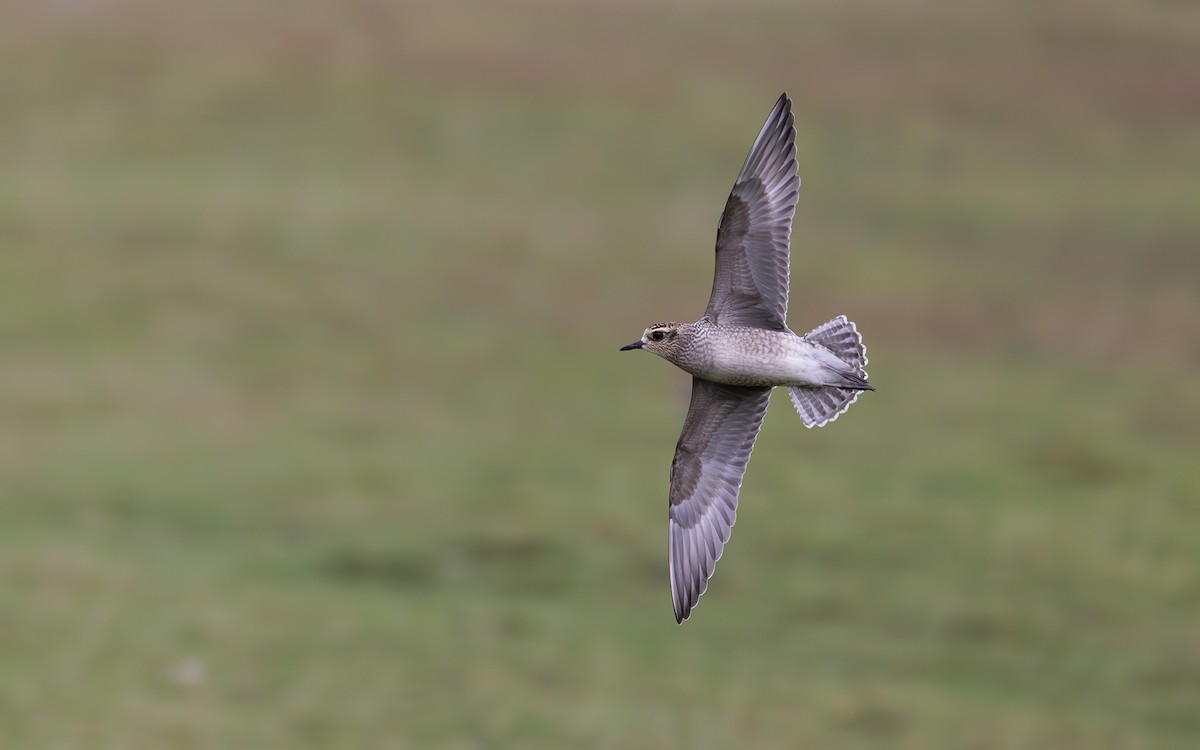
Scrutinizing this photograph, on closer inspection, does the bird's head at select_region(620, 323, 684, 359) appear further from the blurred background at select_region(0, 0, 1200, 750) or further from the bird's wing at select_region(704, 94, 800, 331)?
the blurred background at select_region(0, 0, 1200, 750)

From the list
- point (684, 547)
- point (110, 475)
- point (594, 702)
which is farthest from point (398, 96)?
point (684, 547)

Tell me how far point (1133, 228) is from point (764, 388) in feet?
93.7

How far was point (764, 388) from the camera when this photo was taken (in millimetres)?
10812

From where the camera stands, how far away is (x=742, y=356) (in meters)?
9.95

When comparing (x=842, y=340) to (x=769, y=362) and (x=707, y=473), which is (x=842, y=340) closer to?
(x=769, y=362)

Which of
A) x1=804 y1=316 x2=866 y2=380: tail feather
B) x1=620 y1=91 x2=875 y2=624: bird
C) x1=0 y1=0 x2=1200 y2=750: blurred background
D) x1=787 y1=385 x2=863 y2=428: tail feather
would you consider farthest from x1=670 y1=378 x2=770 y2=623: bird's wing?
Result: x1=0 y1=0 x2=1200 y2=750: blurred background

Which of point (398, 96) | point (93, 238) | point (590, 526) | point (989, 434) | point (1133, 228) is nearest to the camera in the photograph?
point (590, 526)

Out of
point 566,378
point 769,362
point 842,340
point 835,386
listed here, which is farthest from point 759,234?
point 566,378

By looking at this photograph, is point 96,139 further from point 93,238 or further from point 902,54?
point 902,54

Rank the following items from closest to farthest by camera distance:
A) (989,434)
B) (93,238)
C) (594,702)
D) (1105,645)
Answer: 1. (594,702)
2. (1105,645)
3. (989,434)
4. (93,238)

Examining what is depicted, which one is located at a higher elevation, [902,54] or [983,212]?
[902,54]

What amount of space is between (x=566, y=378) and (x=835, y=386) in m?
22.3

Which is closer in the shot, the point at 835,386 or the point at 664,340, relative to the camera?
the point at 835,386

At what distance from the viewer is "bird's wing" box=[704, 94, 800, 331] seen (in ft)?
33.8
